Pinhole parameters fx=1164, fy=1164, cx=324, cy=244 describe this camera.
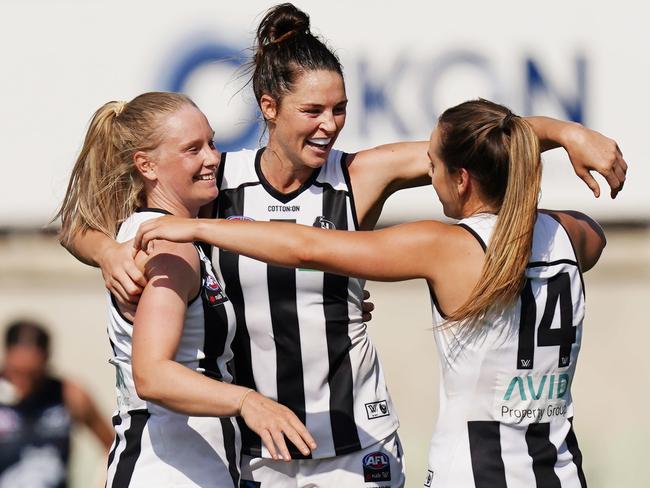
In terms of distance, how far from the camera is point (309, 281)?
12.4 ft

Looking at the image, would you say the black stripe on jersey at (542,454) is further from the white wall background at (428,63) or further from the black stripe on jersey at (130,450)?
the white wall background at (428,63)

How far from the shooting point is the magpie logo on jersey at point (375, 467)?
3834 mm

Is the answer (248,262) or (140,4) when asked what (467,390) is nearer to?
(248,262)

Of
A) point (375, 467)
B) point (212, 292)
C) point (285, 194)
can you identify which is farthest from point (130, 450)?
point (285, 194)

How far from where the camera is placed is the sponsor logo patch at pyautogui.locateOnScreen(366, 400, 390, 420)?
12.7 feet

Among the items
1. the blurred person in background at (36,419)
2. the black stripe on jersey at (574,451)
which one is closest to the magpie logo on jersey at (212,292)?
the black stripe on jersey at (574,451)

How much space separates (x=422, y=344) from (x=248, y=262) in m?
3.76

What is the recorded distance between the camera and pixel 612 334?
24.0 ft

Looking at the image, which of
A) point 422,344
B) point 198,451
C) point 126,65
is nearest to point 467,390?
point 198,451

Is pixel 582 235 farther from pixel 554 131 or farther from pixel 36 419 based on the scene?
pixel 36 419

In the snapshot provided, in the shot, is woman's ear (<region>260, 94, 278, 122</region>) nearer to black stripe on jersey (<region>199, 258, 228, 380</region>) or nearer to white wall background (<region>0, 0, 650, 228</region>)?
black stripe on jersey (<region>199, 258, 228, 380</region>)

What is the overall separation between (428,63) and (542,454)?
430cm

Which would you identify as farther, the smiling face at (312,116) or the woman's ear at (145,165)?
the smiling face at (312,116)

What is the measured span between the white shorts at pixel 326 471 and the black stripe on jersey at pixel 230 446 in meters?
0.47
